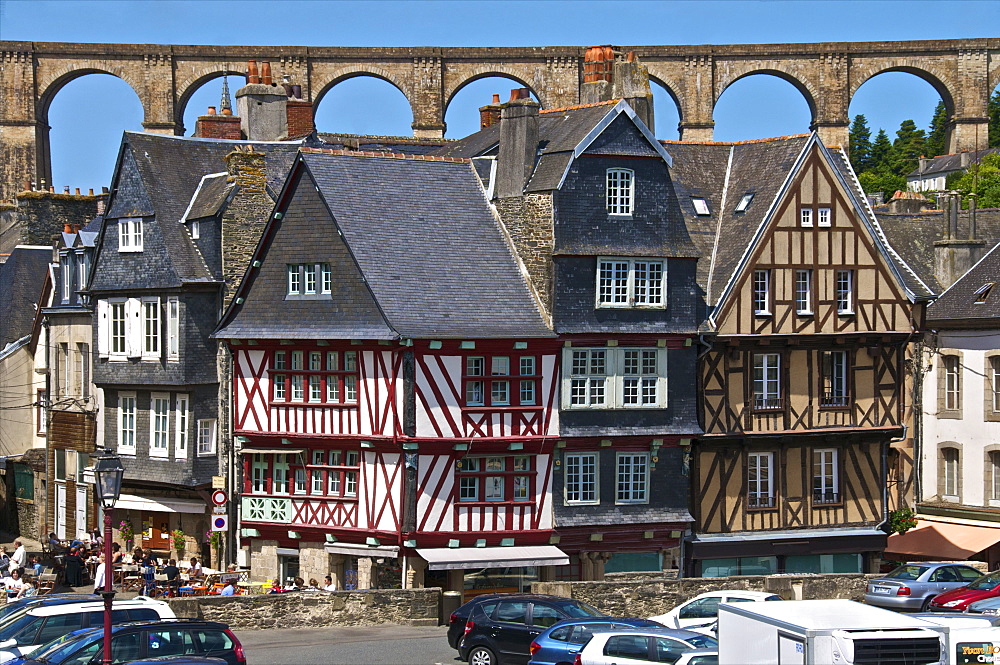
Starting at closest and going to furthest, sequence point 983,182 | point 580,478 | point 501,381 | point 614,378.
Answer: point 501,381, point 580,478, point 614,378, point 983,182

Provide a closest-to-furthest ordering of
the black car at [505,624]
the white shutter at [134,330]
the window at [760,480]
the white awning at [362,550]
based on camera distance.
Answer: the black car at [505,624] → the white awning at [362,550] → the window at [760,480] → the white shutter at [134,330]

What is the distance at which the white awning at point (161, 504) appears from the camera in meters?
36.4

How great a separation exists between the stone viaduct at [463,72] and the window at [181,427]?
47276mm

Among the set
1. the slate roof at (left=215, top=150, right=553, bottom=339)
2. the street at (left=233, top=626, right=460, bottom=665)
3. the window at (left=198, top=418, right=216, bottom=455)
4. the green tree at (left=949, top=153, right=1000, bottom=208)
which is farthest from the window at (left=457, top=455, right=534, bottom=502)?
the green tree at (left=949, top=153, right=1000, bottom=208)

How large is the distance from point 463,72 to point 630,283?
50.1 metres

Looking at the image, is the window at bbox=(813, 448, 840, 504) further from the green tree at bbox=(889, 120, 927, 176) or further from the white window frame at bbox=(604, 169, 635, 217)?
the green tree at bbox=(889, 120, 927, 176)

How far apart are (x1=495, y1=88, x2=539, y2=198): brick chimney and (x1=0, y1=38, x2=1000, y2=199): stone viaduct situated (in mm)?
46929

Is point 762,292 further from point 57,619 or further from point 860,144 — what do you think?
point 860,144

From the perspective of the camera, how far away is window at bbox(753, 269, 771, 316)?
119ft

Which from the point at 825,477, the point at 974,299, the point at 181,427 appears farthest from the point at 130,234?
the point at 974,299

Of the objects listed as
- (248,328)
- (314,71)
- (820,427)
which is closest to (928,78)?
(314,71)

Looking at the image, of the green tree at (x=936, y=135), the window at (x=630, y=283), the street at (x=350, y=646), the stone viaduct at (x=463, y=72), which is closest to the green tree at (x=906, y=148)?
the green tree at (x=936, y=135)

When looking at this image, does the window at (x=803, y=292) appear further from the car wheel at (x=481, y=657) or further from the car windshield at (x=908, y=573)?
the car wheel at (x=481, y=657)

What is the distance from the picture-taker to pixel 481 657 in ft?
85.0
